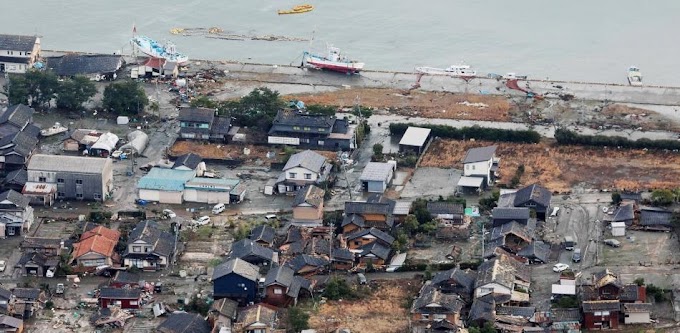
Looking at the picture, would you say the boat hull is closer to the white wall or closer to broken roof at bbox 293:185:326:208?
the white wall

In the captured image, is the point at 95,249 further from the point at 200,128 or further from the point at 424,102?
the point at 424,102

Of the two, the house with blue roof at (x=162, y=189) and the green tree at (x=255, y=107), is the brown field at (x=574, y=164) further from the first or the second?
the house with blue roof at (x=162, y=189)

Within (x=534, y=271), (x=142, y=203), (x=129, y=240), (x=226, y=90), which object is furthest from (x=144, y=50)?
(x=534, y=271)

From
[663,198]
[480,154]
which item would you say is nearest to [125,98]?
[480,154]

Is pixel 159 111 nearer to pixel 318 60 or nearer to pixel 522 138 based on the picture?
pixel 318 60

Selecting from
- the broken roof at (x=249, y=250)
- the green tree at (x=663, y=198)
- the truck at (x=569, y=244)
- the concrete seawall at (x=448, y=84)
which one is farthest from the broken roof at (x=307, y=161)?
the green tree at (x=663, y=198)

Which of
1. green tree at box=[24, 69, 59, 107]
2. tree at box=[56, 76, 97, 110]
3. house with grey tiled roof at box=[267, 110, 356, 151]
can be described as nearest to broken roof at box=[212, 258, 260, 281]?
house with grey tiled roof at box=[267, 110, 356, 151]

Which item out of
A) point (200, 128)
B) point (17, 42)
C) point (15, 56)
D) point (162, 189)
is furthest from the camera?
point (17, 42)
